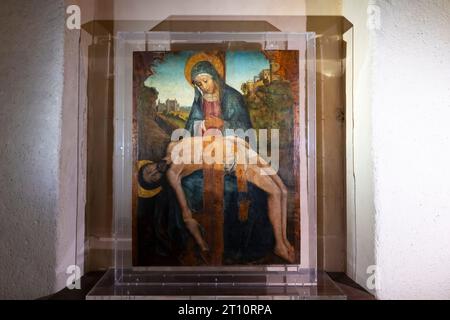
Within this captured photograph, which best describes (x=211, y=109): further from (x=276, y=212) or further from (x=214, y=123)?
(x=276, y=212)

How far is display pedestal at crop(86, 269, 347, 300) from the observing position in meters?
2.85

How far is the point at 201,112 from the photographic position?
10.5 feet

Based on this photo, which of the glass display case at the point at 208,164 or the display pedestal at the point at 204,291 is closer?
the display pedestal at the point at 204,291

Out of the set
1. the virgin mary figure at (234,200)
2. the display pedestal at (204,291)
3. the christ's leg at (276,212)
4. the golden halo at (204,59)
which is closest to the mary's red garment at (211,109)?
the virgin mary figure at (234,200)

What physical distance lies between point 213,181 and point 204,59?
3.08 feet

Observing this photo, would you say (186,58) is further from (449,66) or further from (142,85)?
(449,66)

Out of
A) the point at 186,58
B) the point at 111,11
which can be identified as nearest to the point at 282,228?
the point at 186,58

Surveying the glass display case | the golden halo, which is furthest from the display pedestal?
the golden halo

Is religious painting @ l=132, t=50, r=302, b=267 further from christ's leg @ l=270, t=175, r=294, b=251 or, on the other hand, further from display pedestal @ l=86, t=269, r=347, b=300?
display pedestal @ l=86, t=269, r=347, b=300

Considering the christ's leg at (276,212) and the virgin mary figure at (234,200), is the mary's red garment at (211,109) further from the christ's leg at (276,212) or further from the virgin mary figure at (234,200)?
the christ's leg at (276,212)

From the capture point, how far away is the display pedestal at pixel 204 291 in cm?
285

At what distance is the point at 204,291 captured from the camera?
2967mm

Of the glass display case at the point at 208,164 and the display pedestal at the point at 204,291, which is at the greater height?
the glass display case at the point at 208,164

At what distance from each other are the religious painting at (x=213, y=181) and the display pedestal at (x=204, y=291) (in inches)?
7.8
